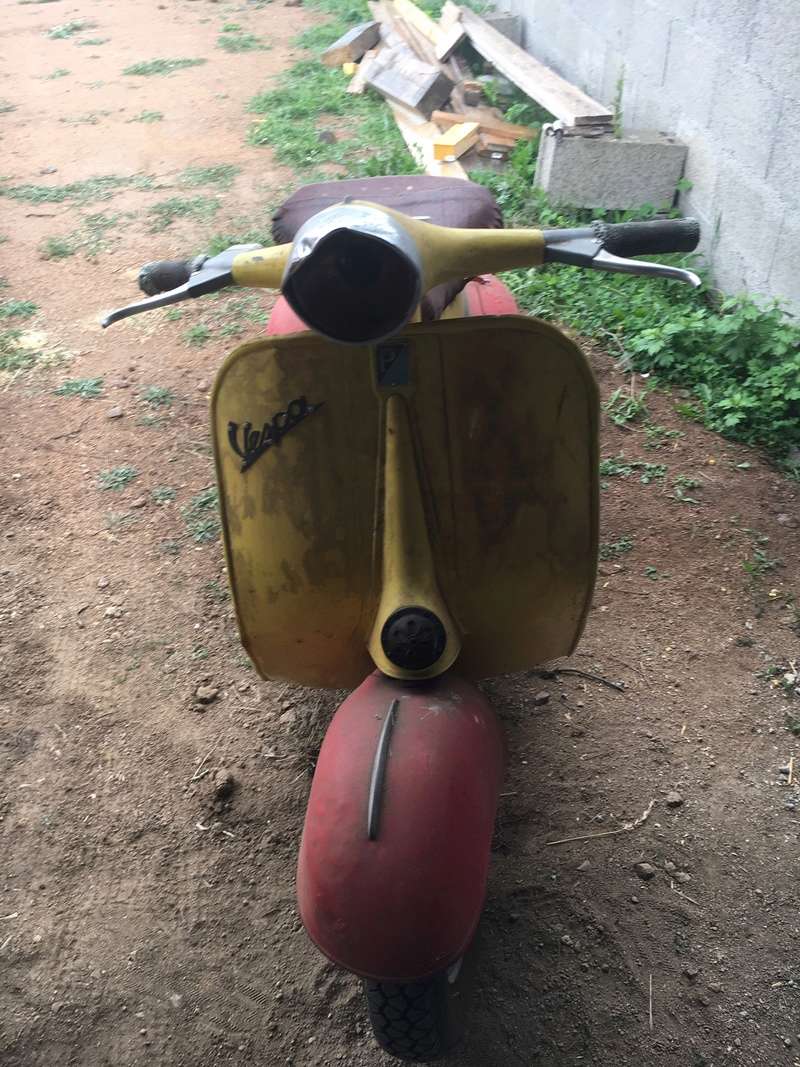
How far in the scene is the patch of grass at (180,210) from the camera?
207 inches

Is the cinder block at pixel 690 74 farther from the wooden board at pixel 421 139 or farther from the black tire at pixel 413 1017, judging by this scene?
the black tire at pixel 413 1017

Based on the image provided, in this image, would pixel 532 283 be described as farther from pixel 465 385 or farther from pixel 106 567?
pixel 465 385

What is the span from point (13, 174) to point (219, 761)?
17.2 ft

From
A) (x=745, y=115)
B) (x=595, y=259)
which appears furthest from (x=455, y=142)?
(x=595, y=259)

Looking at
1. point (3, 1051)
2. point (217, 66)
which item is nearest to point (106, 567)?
point (3, 1051)

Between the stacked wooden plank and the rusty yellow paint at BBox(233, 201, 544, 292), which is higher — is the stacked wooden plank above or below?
below

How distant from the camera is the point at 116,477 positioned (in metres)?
3.45

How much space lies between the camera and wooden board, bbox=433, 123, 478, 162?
5.27m

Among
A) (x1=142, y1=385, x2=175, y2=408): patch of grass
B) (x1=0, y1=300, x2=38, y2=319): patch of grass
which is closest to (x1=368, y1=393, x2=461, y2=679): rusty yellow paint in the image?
(x1=142, y1=385, x2=175, y2=408): patch of grass

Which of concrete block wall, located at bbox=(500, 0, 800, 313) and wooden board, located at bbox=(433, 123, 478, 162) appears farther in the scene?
wooden board, located at bbox=(433, 123, 478, 162)

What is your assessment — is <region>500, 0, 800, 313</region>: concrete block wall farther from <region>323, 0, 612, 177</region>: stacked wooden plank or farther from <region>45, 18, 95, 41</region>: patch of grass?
<region>45, 18, 95, 41</region>: patch of grass

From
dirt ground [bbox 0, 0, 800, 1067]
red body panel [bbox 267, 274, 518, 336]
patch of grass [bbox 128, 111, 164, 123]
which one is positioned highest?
red body panel [bbox 267, 274, 518, 336]

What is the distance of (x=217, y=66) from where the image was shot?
790 cm

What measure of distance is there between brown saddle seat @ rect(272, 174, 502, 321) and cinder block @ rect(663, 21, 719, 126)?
2439mm
